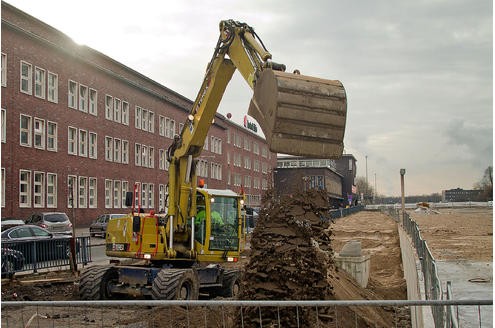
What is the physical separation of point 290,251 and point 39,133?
3383 centimetres

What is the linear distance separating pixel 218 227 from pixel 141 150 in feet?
134

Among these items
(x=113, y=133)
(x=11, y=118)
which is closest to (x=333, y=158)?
(x=11, y=118)

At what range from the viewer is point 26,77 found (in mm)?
37062

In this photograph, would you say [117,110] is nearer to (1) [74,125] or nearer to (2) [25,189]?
(1) [74,125]

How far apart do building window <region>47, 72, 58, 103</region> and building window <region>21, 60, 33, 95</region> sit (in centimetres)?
230

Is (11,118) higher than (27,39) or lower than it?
lower

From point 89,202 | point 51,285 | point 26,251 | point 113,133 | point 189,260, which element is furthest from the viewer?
point 113,133

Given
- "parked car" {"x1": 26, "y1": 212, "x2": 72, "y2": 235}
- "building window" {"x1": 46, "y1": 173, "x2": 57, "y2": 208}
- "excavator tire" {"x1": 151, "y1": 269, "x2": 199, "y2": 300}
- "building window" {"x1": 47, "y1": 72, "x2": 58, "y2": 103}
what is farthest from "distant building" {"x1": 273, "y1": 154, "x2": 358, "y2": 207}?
"building window" {"x1": 47, "y1": 72, "x2": 58, "y2": 103}

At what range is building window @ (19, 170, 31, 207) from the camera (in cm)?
3662

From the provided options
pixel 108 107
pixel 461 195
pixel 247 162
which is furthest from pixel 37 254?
pixel 461 195

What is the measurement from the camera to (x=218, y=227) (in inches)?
523

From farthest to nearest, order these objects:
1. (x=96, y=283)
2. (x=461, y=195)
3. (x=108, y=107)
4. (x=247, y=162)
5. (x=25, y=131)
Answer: (x=461, y=195) < (x=247, y=162) < (x=108, y=107) < (x=25, y=131) < (x=96, y=283)

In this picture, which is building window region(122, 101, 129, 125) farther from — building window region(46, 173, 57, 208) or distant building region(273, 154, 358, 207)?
distant building region(273, 154, 358, 207)

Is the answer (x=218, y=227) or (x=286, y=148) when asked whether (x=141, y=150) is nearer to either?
(x=218, y=227)
